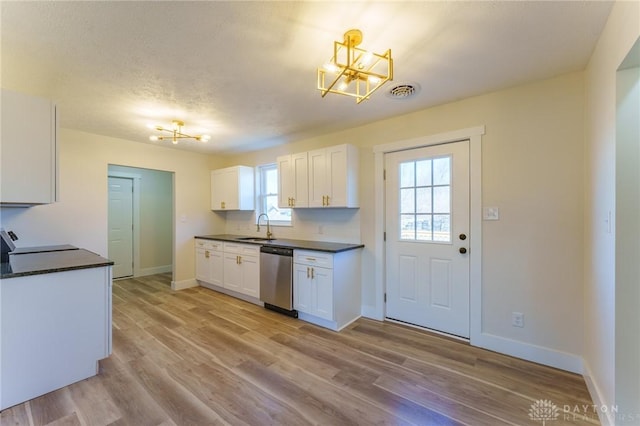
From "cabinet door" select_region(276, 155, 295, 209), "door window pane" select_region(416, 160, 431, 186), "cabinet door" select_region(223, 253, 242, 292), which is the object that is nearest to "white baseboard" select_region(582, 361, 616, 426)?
"door window pane" select_region(416, 160, 431, 186)

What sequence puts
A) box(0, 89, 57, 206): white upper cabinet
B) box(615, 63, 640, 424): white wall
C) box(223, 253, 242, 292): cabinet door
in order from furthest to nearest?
box(223, 253, 242, 292): cabinet door → box(0, 89, 57, 206): white upper cabinet → box(615, 63, 640, 424): white wall

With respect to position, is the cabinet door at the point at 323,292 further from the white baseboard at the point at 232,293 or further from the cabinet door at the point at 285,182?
the cabinet door at the point at 285,182

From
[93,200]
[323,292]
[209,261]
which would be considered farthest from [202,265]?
[323,292]

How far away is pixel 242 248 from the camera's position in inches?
157

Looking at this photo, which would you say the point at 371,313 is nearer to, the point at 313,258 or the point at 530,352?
the point at 313,258

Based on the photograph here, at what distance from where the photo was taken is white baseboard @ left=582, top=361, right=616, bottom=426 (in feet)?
5.10

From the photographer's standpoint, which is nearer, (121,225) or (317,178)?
(317,178)

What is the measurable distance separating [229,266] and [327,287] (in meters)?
1.88

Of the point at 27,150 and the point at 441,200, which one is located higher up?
the point at 27,150

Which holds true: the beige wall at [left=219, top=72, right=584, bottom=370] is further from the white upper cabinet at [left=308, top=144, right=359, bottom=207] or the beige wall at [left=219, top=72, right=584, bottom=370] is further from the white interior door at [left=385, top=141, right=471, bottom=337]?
the white upper cabinet at [left=308, top=144, right=359, bottom=207]

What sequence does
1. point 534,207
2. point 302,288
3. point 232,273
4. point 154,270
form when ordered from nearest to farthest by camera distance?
point 534,207 < point 302,288 < point 232,273 < point 154,270

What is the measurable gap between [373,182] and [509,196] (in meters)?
1.39

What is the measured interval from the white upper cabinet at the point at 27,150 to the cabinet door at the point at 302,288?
7.65 feet

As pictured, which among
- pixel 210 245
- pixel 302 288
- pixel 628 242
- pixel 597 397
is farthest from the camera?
pixel 210 245
